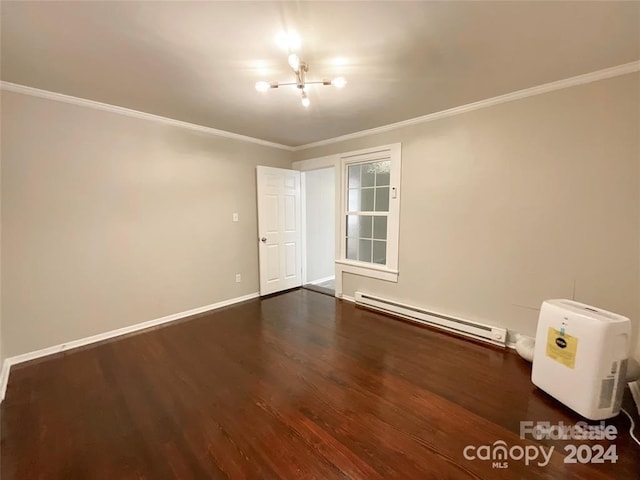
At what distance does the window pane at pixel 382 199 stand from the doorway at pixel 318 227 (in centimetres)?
125

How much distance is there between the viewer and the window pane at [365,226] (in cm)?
400

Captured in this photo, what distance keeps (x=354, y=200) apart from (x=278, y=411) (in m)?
2.97

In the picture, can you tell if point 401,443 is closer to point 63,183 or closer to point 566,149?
point 566,149

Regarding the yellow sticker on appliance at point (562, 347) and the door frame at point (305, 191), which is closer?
the yellow sticker on appliance at point (562, 347)

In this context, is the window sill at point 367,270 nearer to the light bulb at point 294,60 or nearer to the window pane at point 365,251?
the window pane at point 365,251

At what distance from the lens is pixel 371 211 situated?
395 cm

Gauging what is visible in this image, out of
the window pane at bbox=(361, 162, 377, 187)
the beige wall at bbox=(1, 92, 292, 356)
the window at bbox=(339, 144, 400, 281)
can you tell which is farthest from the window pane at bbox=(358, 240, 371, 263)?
the beige wall at bbox=(1, 92, 292, 356)

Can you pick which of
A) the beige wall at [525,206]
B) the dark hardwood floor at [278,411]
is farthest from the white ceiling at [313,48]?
the dark hardwood floor at [278,411]

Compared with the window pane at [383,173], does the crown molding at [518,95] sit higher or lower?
higher

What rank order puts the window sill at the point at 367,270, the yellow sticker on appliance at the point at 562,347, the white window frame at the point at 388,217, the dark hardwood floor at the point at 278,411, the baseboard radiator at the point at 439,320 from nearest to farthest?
the dark hardwood floor at the point at 278,411 < the yellow sticker on appliance at the point at 562,347 < the baseboard radiator at the point at 439,320 < the white window frame at the point at 388,217 < the window sill at the point at 367,270

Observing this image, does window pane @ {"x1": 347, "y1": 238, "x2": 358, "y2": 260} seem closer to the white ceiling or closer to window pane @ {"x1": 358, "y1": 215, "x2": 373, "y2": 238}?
window pane @ {"x1": 358, "y1": 215, "x2": 373, "y2": 238}

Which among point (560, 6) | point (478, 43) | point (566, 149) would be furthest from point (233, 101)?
point (566, 149)

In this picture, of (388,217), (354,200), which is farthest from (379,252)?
(354,200)

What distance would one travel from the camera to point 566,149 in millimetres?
2375
